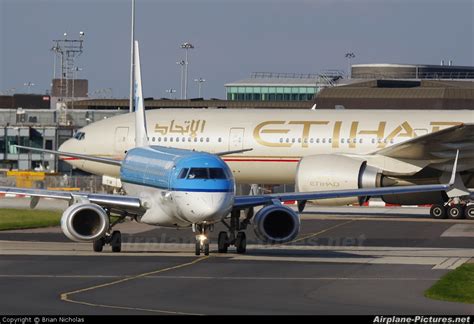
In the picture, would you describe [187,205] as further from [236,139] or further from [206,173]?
[236,139]

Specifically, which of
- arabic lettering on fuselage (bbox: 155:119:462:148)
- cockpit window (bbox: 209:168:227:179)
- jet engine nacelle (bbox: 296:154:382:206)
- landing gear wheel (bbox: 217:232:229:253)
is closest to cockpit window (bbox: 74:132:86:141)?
arabic lettering on fuselage (bbox: 155:119:462:148)

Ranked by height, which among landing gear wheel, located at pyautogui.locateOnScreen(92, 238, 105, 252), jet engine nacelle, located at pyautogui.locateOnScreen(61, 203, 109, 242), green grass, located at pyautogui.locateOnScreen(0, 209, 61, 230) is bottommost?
green grass, located at pyautogui.locateOnScreen(0, 209, 61, 230)

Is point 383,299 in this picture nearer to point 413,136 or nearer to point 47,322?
point 47,322

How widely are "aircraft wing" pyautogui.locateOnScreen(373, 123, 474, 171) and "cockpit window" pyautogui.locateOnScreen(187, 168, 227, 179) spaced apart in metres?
18.2

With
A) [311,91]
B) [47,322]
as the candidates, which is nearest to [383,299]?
[47,322]

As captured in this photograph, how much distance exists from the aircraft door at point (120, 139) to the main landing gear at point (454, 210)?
1305 cm

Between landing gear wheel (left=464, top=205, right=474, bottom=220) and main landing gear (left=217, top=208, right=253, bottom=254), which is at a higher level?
main landing gear (left=217, top=208, right=253, bottom=254)

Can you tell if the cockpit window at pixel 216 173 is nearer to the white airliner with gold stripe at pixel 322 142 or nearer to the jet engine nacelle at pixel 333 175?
the jet engine nacelle at pixel 333 175

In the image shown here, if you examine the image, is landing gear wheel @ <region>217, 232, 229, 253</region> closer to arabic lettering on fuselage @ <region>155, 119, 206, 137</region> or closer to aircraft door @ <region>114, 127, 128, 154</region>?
arabic lettering on fuselage @ <region>155, 119, 206, 137</region>

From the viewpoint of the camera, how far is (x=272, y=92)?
126750mm

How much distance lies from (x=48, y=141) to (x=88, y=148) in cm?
3240

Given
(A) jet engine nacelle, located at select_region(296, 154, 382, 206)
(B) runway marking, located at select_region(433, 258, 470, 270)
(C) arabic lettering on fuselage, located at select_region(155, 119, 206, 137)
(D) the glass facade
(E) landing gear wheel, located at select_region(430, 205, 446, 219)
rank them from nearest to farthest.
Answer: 1. (B) runway marking, located at select_region(433, 258, 470, 270)
2. (A) jet engine nacelle, located at select_region(296, 154, 382, 206)
3. (E) landing gear wheel, located at select_region(430, 205, 446, 219)
4. (C) arabic lettering on fuselage, located at select_region(155, 119, 206, 137)
5. (D) the glass facade

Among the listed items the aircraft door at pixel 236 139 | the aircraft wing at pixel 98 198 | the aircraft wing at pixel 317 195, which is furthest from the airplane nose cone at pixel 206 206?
the aircraft door at pixel 236 139

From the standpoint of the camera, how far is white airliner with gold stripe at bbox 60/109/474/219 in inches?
1900
